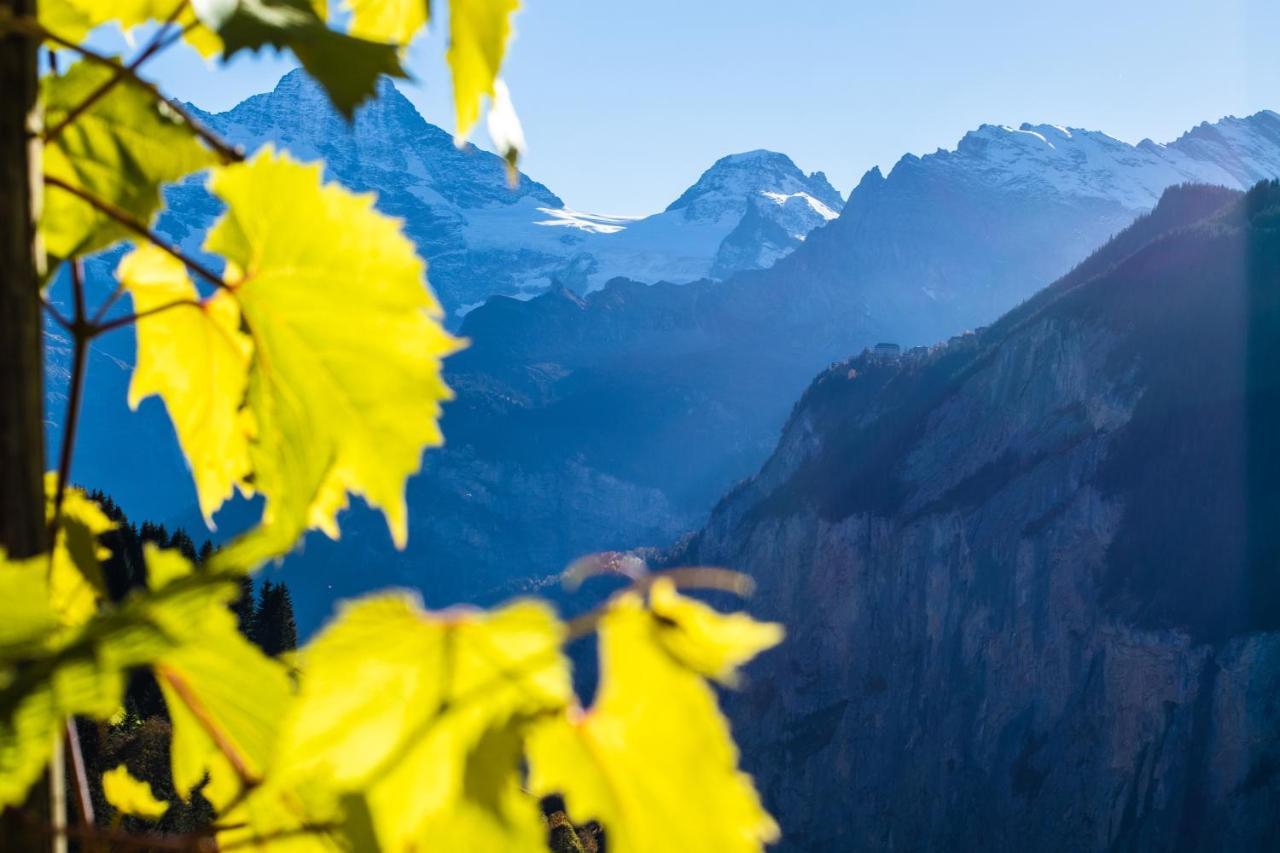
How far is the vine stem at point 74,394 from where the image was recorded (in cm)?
32

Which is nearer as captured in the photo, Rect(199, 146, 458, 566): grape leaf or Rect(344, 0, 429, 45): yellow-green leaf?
Rect(199, 146, 458, 566): grape leaf

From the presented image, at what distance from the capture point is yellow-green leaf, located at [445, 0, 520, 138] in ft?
1.36

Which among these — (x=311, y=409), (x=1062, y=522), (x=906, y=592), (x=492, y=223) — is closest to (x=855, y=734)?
Answer: (x=906, y=592)

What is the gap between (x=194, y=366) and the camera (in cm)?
46

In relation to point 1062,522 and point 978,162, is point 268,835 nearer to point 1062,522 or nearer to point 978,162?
point 1062,522

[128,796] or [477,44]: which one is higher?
[477,44]

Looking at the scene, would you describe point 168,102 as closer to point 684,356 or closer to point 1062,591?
point 1062,591

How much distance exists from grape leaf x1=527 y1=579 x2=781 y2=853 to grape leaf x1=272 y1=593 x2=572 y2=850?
0.01m

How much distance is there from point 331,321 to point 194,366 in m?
0.16

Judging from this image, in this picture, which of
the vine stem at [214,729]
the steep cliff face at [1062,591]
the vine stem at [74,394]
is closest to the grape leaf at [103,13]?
the vine stem at [74,394]

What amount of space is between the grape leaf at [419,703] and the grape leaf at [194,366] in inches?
9.7

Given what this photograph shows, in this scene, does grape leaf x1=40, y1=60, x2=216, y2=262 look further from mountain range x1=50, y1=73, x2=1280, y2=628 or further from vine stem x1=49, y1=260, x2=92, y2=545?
mountain range x1=50, y1=73, x2=1280, y2=628

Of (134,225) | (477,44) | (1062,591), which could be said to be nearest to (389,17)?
(477,44)

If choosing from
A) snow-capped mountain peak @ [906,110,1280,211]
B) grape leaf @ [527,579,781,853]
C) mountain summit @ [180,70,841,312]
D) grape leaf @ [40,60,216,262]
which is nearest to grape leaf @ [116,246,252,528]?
grape leaf @ [40,60,216,262]
